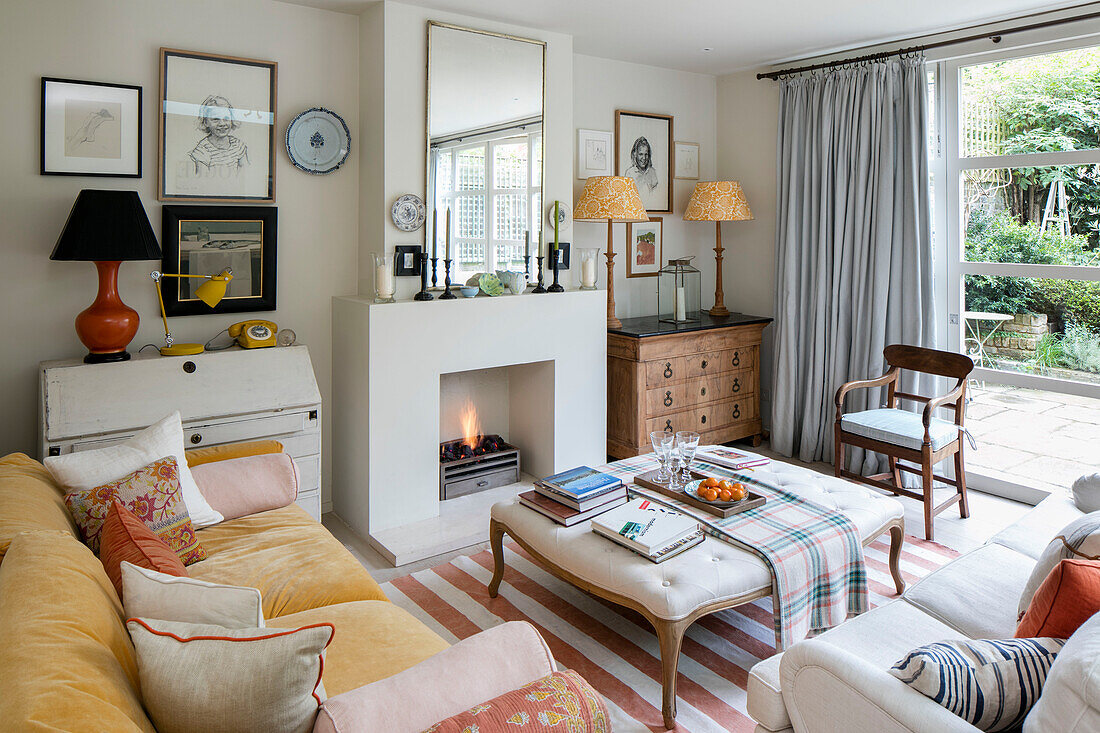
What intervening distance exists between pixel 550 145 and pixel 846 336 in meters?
2.13

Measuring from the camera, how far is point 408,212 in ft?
11.9

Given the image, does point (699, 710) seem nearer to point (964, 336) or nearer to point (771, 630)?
point (771, 630)

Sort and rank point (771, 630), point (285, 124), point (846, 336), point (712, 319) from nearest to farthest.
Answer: point (771, 630), point (285, 124), point (846, 336), point (712, 319)

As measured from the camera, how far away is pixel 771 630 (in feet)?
8.91

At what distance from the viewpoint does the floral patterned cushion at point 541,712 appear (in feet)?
3.87

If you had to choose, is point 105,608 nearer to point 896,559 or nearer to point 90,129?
point 90,129

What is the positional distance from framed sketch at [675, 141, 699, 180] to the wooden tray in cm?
280

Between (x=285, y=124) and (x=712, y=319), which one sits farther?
(x=712, y=319)

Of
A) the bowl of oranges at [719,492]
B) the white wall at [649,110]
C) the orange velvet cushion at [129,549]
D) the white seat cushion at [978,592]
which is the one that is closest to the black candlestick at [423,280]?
the white wall at [649,110]

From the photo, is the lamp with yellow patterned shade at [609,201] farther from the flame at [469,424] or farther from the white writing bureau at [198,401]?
the white writing bureau at [198,401]

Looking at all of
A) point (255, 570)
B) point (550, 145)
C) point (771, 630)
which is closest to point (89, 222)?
point (255, 570)

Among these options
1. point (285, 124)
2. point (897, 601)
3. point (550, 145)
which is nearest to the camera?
point (897, 601)

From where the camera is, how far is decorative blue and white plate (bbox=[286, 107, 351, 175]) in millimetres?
3537

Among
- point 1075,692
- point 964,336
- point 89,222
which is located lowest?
point 1075,692
